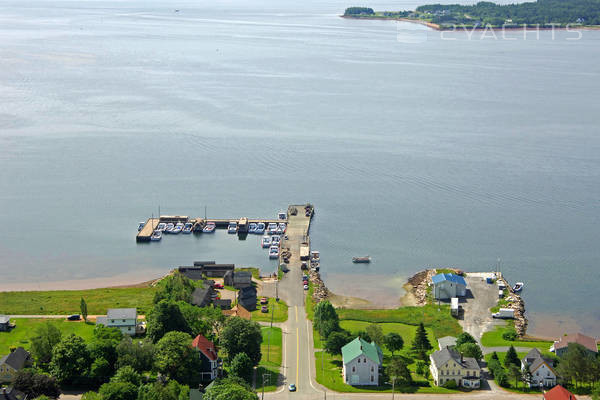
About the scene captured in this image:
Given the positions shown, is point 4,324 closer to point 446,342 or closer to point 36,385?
point 36,385

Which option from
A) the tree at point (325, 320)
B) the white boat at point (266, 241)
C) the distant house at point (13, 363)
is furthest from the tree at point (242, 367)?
the white boat at point (266, 241)

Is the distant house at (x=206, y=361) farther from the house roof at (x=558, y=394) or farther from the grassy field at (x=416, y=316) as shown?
the house roof at (x=558, y=394)

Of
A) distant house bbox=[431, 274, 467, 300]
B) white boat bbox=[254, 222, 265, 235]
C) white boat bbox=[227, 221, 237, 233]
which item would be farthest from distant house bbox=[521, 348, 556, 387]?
white boat bbox=[227, 221, 237, 233]

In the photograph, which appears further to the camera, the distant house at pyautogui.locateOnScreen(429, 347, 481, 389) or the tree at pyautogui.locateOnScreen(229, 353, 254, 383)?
the distant house at pyautogui.locateOnScreen(429, 347, 481, 389)

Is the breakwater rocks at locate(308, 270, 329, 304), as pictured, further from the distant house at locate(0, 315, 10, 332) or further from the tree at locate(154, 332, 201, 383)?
the distant house at locate(0, 315, 10, 332)

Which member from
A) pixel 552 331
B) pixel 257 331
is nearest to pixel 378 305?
pixel 552 331

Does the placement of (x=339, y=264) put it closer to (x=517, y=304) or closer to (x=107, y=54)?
(x=517, y=304)

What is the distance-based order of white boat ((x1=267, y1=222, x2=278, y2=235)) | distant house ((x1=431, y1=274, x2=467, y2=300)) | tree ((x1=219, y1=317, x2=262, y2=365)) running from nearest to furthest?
tree ((x1=219, y1=317, x2=262, y2=365)) < distant house ((x1=431, y1=274, x2=467, y2=300)) < white boat ((x1=267, y1=222, x2=278, y2=235))
